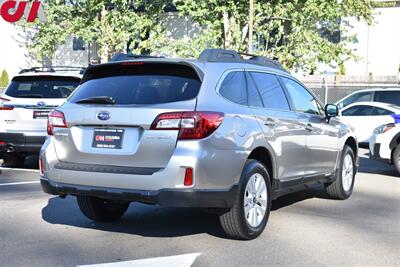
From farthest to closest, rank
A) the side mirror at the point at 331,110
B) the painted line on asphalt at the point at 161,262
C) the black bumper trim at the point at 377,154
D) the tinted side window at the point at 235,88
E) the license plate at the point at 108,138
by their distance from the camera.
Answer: the black bumper trim at the point at 377,154
the side mirror at the point at 331,110
the tinted side window at the point at 235,88
the license plate at the point at 108,138
the painted line on asphalt at the point at 161,262

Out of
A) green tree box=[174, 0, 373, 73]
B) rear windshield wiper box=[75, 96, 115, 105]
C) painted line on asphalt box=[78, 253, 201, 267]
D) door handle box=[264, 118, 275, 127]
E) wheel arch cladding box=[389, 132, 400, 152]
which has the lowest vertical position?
painted line on asphalt box=[78, 253, 201, 267]

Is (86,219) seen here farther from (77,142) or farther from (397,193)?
(397,193)

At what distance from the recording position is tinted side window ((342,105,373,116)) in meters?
16.1

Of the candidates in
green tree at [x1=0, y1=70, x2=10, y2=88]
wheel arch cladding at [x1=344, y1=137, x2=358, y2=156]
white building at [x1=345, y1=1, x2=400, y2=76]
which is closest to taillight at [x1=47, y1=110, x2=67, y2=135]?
wheel arch cladding at [x1=344, y1=137, x2=358, y2=156]

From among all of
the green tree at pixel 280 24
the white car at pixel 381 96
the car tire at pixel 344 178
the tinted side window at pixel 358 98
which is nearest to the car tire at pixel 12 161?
the car tire at pixel 344 178

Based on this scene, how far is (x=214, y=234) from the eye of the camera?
5.97m

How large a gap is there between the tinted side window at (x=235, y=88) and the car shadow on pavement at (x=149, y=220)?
1272mm

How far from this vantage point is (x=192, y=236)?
5.91 metres

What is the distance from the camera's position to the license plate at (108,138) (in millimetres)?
5344

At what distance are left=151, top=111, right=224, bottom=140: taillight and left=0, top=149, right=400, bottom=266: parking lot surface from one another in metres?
1.10

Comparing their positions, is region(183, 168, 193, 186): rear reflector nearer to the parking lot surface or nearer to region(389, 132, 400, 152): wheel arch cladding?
the parking lot surface

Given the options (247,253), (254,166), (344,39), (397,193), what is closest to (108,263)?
(247,253)

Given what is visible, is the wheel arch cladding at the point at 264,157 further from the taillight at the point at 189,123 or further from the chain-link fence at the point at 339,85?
the chain-link fence at the point at 339,85

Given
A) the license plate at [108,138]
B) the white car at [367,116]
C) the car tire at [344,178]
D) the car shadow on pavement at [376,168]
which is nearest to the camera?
the license plate at [108,138]
